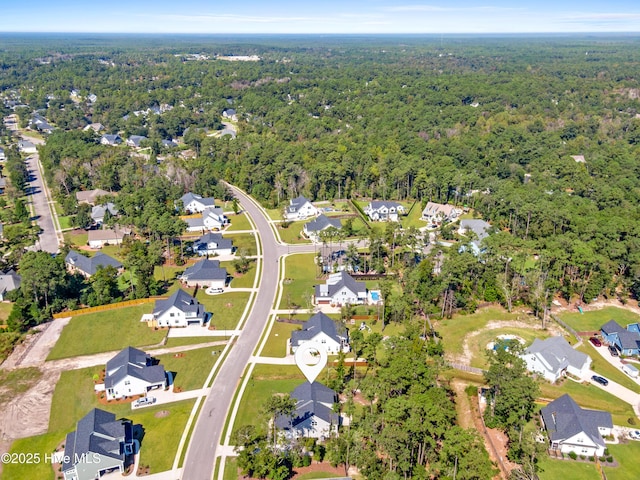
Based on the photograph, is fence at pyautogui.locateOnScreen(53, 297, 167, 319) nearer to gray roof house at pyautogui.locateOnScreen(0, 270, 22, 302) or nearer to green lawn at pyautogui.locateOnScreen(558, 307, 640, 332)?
gray roof house at pyautogui.locateOnScreen(0, 270, 22, 302)

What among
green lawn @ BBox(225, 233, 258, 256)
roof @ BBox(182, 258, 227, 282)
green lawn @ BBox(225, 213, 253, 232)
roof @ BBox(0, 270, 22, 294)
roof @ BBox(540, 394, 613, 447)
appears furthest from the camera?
green lawn @ BBox(225, 213, 253, 232)

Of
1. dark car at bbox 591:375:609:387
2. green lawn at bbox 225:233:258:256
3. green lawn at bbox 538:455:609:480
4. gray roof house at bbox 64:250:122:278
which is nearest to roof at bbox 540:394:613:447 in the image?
Result: green lawn at bbox 538:455:609:480

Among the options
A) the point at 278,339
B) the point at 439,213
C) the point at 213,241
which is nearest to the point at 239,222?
the point at 213,241

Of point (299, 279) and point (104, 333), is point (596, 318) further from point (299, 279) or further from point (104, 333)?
point (104, 333)

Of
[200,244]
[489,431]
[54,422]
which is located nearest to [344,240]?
[200,244]

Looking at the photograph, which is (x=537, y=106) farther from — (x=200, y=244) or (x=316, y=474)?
(x=316, y=474)

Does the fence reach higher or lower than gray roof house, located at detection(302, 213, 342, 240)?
lower
